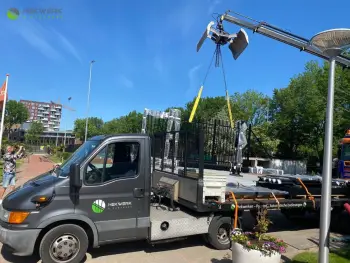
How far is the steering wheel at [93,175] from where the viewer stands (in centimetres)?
509

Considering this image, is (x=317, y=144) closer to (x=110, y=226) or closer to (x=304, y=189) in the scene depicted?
(x=304, y=189)

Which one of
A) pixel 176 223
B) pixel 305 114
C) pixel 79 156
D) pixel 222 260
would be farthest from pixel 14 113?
pixel 222 260

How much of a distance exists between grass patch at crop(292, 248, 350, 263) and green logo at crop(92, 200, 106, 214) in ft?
11.6

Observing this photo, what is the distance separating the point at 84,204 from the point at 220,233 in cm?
287

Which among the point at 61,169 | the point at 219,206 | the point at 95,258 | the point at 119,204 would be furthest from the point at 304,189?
the point at 61,169

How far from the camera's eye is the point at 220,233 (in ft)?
20.5

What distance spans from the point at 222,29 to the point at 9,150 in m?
8.08

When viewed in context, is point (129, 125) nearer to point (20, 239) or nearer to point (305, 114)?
point (305, 114)

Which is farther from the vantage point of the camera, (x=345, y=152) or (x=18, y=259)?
Result: (x=345, y=152)

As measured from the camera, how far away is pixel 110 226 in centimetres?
515

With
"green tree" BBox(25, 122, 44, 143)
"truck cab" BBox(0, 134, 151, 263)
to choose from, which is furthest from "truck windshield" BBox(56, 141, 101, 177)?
"green tree" BBox(25, 122, 44, 143)

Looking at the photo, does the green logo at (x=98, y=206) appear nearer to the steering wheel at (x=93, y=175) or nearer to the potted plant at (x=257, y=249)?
the steering wheel at (x=93, y=175)

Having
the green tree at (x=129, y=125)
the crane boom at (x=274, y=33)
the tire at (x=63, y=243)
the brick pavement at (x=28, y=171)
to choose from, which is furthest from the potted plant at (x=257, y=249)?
the green tree at (x=129, y=125)

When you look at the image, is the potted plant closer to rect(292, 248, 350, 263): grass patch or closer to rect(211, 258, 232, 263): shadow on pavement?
rect(211, 258, 232, 263): shadow on pavement
